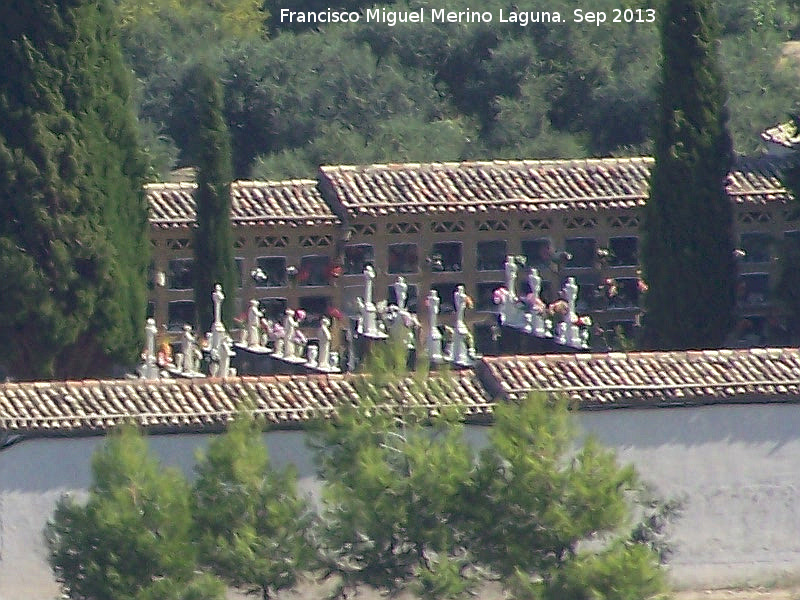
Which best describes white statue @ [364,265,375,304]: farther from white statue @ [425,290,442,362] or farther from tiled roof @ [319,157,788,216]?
white statue @ [425,290,442,362]

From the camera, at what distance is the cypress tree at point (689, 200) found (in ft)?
112

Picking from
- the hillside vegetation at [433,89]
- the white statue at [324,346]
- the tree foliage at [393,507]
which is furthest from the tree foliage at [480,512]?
the hillside vegetation at [433,89]

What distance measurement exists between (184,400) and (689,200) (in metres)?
11.8

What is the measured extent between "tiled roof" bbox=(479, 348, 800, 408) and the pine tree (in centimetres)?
815

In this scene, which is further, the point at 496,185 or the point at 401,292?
the point at 496,185

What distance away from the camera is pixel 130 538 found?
22516 mm

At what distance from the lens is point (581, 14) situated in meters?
61.6

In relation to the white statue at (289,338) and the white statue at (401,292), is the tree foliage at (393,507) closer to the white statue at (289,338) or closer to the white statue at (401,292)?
the white statue at (289,338)

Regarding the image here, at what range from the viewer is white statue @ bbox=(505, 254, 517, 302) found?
119 feet

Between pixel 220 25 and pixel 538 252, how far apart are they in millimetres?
30032

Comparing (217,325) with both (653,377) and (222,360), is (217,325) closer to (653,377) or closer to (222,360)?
(222,360)

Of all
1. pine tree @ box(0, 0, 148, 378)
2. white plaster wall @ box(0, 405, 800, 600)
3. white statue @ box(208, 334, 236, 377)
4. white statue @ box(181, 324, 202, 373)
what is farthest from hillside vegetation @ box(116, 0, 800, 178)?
white plaster wall @ box(0, 405, 800, 600)

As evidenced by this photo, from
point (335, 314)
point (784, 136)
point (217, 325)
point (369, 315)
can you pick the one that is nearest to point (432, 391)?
point (217, 325)

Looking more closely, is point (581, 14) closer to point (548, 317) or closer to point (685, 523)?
point (548, 317)
